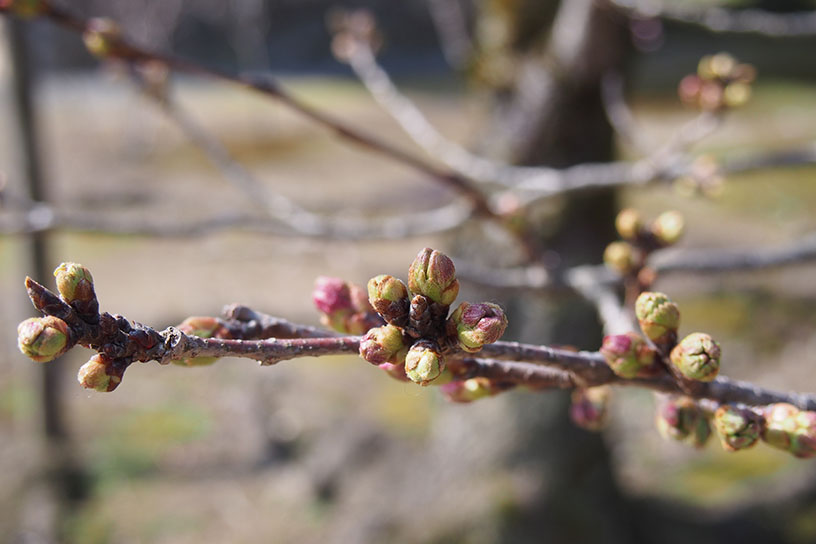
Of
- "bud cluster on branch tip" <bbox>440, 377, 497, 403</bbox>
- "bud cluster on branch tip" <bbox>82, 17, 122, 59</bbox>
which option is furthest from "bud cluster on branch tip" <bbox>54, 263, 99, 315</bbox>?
"bud cluster on branch tip" <bbox>82, 17, 122, 59</bbox>

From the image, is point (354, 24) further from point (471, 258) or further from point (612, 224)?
point (612, 224)

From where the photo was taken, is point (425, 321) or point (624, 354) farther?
point (624, 354)

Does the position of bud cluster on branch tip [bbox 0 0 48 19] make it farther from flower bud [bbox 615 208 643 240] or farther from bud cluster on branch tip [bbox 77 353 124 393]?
flower bud [bbox 615 208 643 240]

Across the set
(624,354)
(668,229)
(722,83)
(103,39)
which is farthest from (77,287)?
(722,83)

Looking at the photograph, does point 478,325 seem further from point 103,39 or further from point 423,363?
point 103,39

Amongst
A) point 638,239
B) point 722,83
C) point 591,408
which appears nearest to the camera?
point 591,408

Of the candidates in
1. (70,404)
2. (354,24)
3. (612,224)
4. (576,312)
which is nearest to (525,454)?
(576,312)
